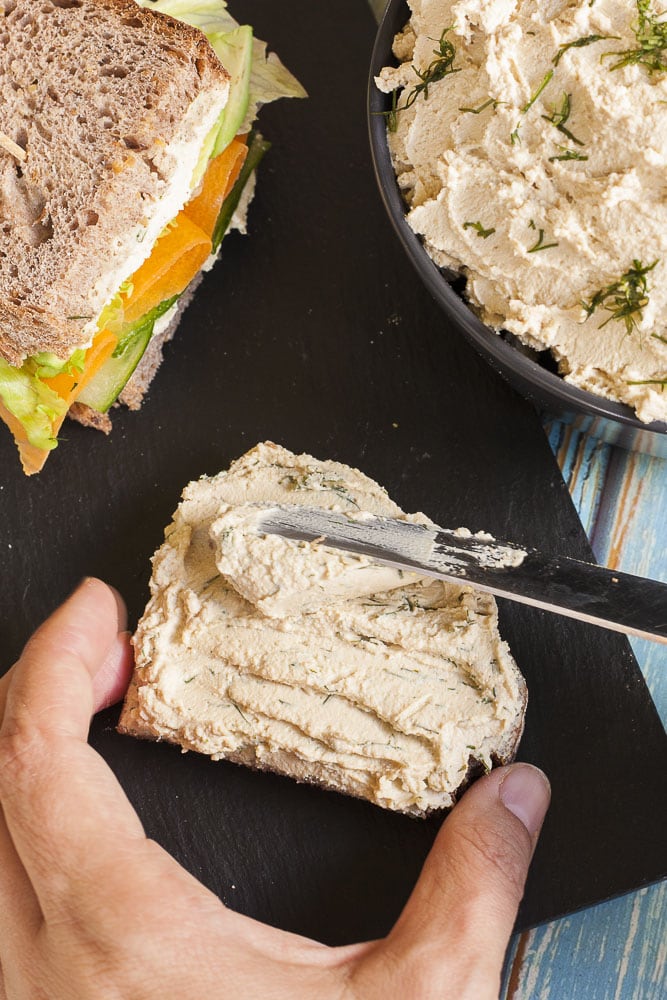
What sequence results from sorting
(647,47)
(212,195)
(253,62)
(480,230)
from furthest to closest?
(253,62) < (212,195) < (480,230) < (647,47)

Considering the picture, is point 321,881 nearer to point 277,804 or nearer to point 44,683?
point 277,804

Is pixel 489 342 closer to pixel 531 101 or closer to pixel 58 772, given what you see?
pixel 531 101

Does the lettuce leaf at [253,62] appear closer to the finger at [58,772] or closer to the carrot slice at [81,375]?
the carrot slice at [81,375]

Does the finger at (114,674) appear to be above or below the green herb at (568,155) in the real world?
below

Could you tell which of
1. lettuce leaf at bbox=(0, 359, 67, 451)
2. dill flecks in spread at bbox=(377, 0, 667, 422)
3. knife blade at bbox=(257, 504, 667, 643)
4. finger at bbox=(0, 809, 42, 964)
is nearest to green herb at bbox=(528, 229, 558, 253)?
dill flecks in spread at bbox=(377, 0, 667, 422)

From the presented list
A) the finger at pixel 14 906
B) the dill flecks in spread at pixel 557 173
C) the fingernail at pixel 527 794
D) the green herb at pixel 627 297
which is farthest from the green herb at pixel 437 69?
the finger at pixel 14 906

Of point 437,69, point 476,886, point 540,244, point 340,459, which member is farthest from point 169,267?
point 476,886
